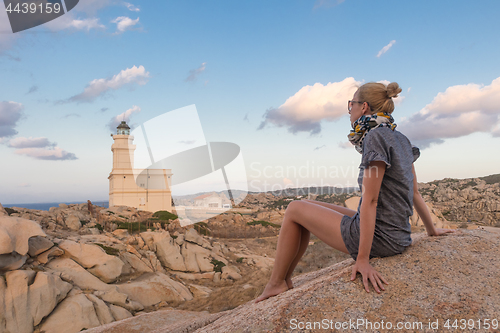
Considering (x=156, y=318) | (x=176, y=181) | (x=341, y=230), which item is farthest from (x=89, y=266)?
(x=176, y=181)

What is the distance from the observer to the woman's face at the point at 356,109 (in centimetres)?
249

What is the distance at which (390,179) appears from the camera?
7.37ft

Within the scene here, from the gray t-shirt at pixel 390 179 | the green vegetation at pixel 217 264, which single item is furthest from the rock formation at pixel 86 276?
the gray t-shirt at pixel 390 179

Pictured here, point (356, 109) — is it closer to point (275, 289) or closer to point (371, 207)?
point (371, 207)

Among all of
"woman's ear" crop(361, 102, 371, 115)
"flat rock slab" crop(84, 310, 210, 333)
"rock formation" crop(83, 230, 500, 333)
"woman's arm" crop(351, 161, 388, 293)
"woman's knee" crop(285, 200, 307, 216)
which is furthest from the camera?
"flat rock slab" crop(84, 310, 210, 333)

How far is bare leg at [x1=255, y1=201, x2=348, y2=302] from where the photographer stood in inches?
96.7

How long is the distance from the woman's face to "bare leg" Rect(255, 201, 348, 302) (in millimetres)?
816

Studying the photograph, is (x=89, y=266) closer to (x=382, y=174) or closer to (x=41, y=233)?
(x=41, y=233)

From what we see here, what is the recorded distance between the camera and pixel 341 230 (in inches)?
92.7

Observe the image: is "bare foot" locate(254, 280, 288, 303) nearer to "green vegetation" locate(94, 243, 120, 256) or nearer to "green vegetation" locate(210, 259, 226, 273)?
"green vegetation" locate(94, 243, 120, 256)

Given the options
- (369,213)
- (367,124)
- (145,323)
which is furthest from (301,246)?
(145,323)

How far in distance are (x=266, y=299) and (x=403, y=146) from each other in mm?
1769

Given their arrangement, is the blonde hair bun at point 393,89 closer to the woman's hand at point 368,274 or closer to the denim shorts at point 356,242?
the denim shorts at point 356,242

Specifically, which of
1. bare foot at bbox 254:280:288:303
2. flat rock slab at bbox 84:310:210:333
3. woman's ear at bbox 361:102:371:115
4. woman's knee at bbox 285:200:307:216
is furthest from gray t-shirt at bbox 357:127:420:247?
flat rock slab at bbox 84:310:210:333
